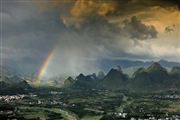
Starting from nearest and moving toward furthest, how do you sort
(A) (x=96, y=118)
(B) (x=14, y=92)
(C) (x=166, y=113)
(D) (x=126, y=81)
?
(A) (x=96, y=118)
(C) (x=166, y=113)
(B) (x=14, y=92)
(D) (x=126, y=81)

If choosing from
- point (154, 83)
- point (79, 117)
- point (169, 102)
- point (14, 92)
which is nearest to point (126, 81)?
point (154, 83)

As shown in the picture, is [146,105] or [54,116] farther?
[146,105]

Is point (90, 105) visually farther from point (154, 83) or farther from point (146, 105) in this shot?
point (154, 83)

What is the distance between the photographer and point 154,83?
68.8 meters

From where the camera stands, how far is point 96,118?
1108 inches

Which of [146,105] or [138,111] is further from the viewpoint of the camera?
[146,105]

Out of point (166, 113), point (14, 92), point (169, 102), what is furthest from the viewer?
point (14, 92)

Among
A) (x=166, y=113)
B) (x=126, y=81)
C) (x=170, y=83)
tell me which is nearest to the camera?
(x=166, y=113)

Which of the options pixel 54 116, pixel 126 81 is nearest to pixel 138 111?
pixel 54 116

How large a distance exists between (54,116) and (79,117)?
1.83 meters

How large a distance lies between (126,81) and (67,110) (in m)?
40.7

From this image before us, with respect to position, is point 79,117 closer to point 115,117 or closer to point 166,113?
point 115,117

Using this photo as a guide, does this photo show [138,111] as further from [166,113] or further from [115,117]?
[115,117]

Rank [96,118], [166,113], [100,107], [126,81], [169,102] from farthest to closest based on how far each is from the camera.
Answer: [126,81], [169,102], [100,107], [166,113], [96,118]
